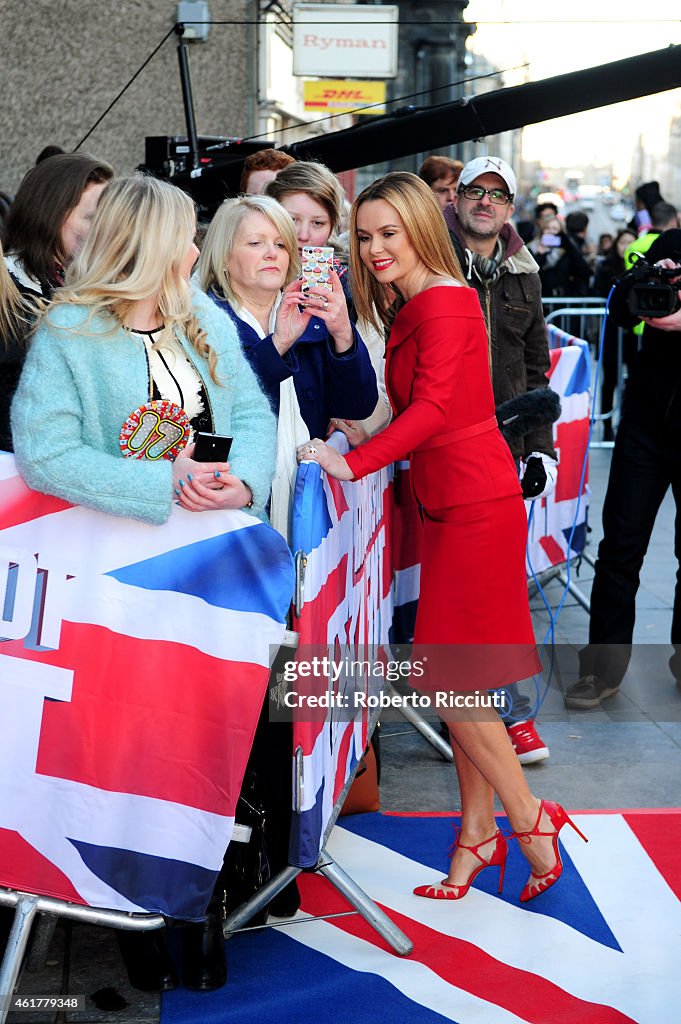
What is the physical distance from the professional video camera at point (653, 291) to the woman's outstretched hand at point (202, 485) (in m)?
2.75

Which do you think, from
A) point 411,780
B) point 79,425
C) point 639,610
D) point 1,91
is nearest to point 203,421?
point 79,425

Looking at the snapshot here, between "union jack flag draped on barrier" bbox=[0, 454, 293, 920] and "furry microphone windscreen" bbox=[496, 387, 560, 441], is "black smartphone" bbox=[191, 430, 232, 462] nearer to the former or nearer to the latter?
"union jack flag draped on barrier" bbox=[0, 454, 293, 920]

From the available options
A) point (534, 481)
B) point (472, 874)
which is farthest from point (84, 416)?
point (534, 481)

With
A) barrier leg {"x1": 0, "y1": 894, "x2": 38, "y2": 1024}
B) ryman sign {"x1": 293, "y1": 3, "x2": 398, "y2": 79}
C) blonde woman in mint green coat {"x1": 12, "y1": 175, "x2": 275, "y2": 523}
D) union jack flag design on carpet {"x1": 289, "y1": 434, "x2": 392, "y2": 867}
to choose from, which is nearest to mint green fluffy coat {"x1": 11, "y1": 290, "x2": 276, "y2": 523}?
blonde woman in mint green coat {"x1": 12, "y1": 175, "x2": 275, "y2": 523}

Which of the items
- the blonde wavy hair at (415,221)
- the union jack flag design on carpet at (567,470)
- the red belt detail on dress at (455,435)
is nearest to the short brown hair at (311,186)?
the blonde wavy hair at (415,221)

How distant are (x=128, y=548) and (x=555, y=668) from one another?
349cm

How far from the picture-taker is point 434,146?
7328 millimetres

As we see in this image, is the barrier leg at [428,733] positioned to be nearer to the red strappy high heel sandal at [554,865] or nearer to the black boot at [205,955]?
the red strappy high heel sandal at [554,865]

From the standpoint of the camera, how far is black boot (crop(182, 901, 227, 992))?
10.9 feet

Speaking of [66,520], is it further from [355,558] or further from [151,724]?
[355,558]

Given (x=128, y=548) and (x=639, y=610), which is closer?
(x=128, y=548)

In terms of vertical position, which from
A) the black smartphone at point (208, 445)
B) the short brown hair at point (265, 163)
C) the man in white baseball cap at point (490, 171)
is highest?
the short brown hair at point (265, 163)

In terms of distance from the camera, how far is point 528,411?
4742mm

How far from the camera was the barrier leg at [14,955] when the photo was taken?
3.01 m
